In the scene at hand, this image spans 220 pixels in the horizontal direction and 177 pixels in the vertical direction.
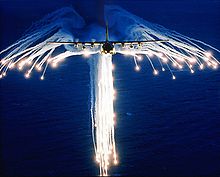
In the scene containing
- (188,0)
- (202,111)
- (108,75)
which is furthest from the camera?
A: (188,0)

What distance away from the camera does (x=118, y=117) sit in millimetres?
77438

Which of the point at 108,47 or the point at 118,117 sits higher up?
the point at 118,117

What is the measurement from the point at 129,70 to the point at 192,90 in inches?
679

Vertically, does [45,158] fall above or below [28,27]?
below

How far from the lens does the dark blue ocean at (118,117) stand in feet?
229

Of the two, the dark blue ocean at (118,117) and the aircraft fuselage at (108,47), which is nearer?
the aircraft fuselage at (108,47)

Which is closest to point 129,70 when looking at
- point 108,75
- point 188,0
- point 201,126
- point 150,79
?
point 150,79

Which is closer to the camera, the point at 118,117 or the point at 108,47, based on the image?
the point at 108,47

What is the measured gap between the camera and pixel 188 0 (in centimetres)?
10762

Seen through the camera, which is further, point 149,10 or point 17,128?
point 149,10

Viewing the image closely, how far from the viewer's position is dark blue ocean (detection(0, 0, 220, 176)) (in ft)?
229

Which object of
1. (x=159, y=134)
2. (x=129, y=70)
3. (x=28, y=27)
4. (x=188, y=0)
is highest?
(x=188, y=0)

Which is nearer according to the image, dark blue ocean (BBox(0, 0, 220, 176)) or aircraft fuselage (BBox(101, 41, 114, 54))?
aircraft fuselage (BBox(101, 41, 114, 54))

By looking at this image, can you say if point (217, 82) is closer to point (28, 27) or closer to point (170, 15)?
point (170, 15)
